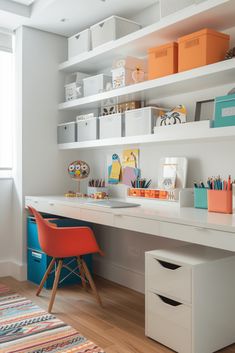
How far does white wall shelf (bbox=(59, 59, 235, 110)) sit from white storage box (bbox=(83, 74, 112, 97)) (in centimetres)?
8

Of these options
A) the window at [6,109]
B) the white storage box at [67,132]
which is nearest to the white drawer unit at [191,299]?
the white storage box at [67,132]

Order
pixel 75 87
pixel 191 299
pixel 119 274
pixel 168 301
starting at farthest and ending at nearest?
pixel 75 87 < pixel 119 274 < pixel 168 301 < pixel 191 299

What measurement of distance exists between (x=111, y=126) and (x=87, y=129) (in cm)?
34

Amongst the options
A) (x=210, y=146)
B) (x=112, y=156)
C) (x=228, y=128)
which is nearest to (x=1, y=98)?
(x=112, y=156)

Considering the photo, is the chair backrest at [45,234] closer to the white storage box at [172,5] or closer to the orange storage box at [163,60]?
the orange storage box at [163,60]

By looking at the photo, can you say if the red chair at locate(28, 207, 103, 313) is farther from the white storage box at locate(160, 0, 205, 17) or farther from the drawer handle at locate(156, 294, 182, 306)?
the white storage box at locate(160, 0, 205, 17)

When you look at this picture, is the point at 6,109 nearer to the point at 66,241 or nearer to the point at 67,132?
the point at 67,132

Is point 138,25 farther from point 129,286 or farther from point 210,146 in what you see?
point 129,286

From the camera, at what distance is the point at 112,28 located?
121 inches

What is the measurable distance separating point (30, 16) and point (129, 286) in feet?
8.20

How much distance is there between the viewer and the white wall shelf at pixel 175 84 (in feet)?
7.50

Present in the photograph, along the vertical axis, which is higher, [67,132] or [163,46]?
[163,46]

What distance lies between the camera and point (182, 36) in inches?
105

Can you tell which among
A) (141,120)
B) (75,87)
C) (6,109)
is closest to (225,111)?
(141,120)
